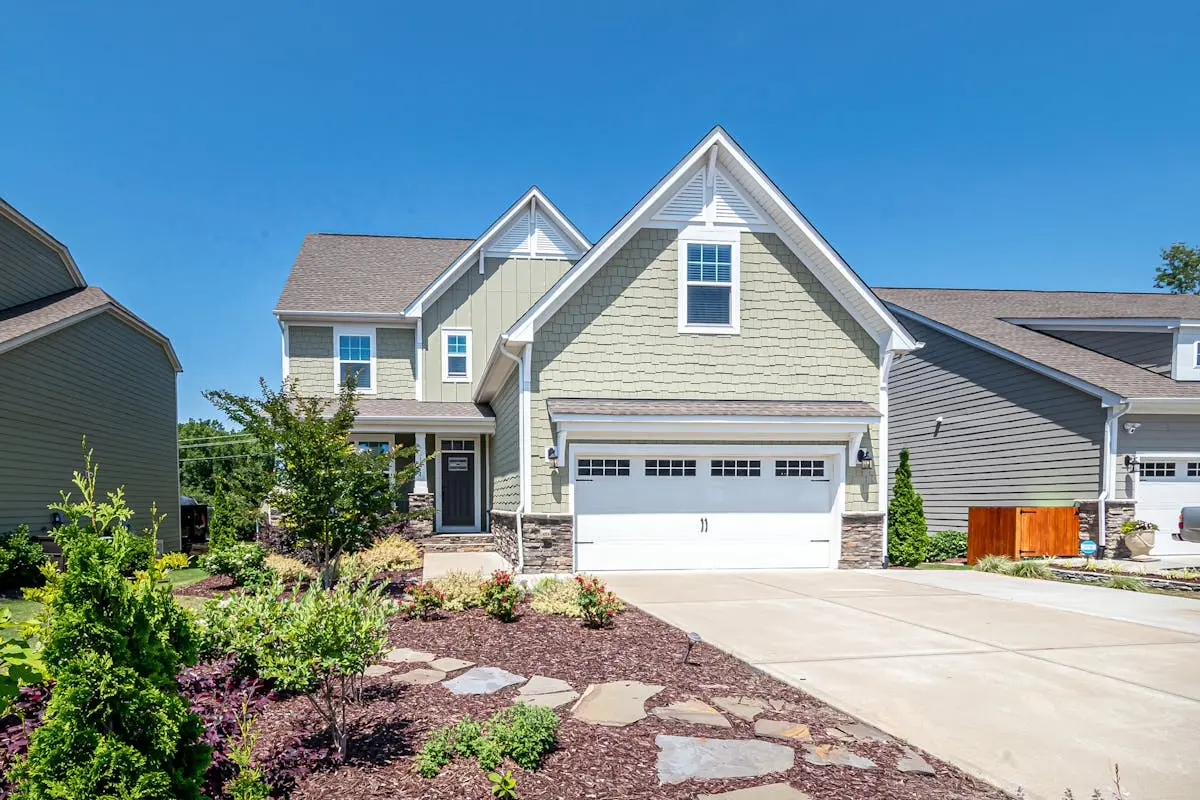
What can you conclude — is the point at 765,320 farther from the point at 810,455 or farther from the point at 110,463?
the point at 110,463

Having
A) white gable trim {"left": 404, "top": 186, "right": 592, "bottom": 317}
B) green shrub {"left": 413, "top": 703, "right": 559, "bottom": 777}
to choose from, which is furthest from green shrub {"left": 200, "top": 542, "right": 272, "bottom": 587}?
white gable trim {"left": 404, "top": 186, "right": 592, "bottom": 317}

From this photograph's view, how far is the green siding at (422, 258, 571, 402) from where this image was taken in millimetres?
18625

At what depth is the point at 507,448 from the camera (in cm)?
1485

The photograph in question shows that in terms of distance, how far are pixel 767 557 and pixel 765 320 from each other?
Result: 434 centimetres

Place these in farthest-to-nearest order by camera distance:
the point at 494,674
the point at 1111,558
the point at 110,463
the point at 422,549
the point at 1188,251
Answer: the point at 1188,251 → the point at 110,463 → the point at 422,549 → the point at 1111,558 → the point at 494,674

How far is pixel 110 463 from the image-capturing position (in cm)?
1773

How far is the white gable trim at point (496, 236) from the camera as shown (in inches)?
716

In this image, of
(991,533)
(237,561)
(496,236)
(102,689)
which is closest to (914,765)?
(102,689)

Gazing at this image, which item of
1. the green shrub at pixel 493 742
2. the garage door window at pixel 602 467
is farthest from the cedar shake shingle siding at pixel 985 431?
the green shrub at pixel 493 742

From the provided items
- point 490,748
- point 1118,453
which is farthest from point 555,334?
point 1118,453

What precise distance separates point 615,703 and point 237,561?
8036mm

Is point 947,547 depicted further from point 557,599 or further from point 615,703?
point 615,703

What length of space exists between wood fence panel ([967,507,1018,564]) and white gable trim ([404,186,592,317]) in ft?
37.4

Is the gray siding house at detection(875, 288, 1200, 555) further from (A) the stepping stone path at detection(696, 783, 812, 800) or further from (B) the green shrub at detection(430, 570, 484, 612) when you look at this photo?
(A) the stepping stone path at detection(696, 783, 812, 800)
